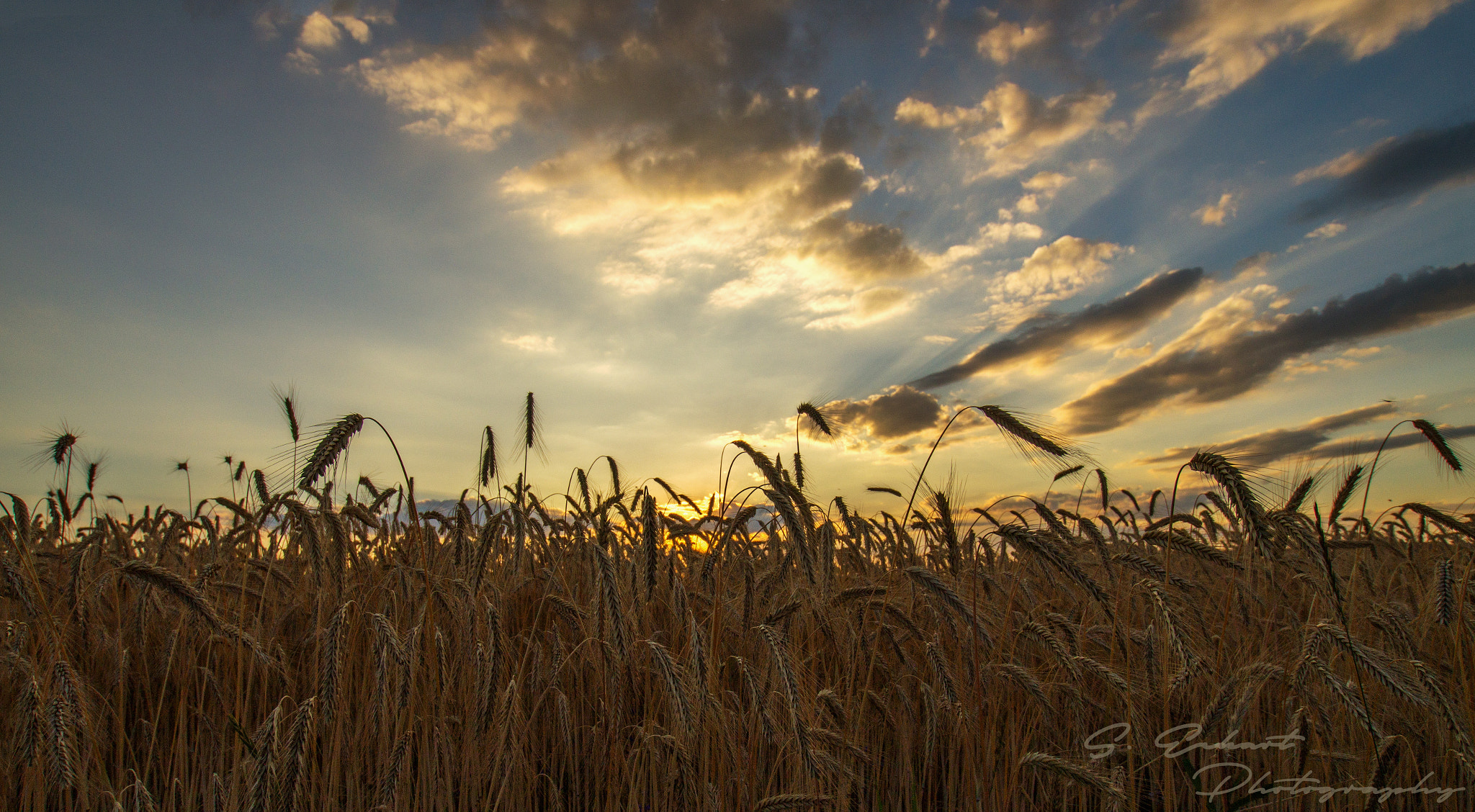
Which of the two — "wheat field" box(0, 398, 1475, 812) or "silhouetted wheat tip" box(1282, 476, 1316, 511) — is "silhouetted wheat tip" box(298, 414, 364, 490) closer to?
"wheat field" box(0, 398, 1475, 812)

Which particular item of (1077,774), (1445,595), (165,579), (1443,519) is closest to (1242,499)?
(1077,774)

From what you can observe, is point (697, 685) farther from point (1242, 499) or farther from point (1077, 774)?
point (1242, 499)

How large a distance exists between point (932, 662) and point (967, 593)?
211 cm

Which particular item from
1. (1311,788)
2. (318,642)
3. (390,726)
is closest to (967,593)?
(1311,788)

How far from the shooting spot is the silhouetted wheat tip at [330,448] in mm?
3145

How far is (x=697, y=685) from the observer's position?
9.91 feet

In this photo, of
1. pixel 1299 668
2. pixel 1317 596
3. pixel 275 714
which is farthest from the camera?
pixel 1317 596

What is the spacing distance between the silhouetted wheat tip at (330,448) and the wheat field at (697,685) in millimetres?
17

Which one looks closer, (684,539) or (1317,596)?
(1317,596)

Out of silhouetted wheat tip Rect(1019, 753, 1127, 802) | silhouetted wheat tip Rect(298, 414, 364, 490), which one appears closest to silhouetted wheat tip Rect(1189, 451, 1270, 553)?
silhouetted wheat tip Rect(1019, 753, 1127, 802)

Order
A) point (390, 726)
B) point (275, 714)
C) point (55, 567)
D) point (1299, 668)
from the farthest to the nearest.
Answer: point (55, 567), point (390, 726), point (1299, 668), point (275, 714)

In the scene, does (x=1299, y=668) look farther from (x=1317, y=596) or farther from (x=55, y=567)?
(x=55, y=567)

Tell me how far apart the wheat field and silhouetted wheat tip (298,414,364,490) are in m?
0.02

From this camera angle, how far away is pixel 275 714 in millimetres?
2354
